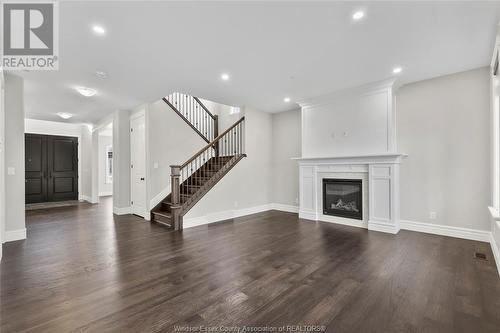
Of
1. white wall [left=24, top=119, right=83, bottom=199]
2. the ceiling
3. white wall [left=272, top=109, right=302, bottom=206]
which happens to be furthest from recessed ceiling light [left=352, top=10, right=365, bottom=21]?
white wall [left=24, top=119, right=83, bottom=199]

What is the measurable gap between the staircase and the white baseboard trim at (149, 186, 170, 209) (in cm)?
10

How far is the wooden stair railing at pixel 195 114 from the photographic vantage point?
6394 mm

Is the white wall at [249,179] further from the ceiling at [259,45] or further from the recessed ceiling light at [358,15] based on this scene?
the recessed ceiling light at [358,15]

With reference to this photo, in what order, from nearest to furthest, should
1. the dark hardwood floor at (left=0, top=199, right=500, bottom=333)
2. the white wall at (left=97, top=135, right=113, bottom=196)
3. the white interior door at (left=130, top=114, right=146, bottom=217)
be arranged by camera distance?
the dark hardwood floor at (left=0, top=199, right=500, bottom=333) → the white interior door at (left=130, top=114, right=146, bottom=217) → the white wall at (left=97, top=135, right=113, bottom=196)

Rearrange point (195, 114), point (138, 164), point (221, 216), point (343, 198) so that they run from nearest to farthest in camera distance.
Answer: point (343, 198)
point (221, 216)
point (138, 164)
point (195, 114)

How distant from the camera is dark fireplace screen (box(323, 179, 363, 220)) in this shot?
4.80 metres

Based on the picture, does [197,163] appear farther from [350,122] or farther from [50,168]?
[50,168]

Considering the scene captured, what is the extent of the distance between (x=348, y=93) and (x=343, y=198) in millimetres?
2223

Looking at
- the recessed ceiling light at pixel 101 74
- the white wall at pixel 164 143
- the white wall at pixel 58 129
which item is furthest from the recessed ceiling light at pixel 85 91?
the white wall at pixel 58 129

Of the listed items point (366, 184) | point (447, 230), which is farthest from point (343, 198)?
point (447, 230)

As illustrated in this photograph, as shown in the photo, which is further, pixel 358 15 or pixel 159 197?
pixel 159 197

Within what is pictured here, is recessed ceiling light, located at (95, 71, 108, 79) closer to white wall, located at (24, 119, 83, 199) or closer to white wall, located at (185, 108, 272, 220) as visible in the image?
white wall, located at (185, 108, 272, 220)

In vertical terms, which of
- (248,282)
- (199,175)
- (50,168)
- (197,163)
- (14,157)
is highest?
(14,157)

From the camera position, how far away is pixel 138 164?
19.9 ft
